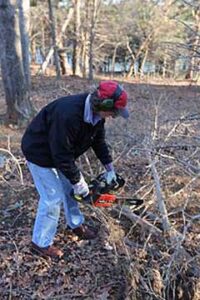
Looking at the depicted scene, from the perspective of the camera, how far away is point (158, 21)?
16875mm

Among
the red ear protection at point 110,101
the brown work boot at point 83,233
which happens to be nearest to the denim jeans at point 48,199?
the brown work boot at point 83,233

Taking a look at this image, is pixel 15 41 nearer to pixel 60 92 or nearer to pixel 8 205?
pixel 8 205

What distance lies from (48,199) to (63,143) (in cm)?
61

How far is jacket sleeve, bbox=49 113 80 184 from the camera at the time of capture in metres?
2.77

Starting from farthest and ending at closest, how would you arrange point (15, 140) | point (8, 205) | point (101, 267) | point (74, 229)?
point (15, 140) < point (8, 205) < point (74, 229) < point (101, 267)

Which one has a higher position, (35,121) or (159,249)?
(35,121)

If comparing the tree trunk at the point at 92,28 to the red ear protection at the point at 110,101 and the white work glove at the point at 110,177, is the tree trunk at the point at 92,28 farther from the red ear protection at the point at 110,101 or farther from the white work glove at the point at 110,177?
the red ear protection at the point at 110,101

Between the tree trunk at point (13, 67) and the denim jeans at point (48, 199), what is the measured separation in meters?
3.58

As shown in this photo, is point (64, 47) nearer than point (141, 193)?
No

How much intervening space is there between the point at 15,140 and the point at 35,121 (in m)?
3.22

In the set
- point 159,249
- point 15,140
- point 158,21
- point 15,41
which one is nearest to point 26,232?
point 159,249

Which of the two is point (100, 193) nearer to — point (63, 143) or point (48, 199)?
point (48, 199)

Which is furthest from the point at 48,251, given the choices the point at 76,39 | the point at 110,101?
the point at 76,39

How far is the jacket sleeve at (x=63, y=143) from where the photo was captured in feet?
9.09
